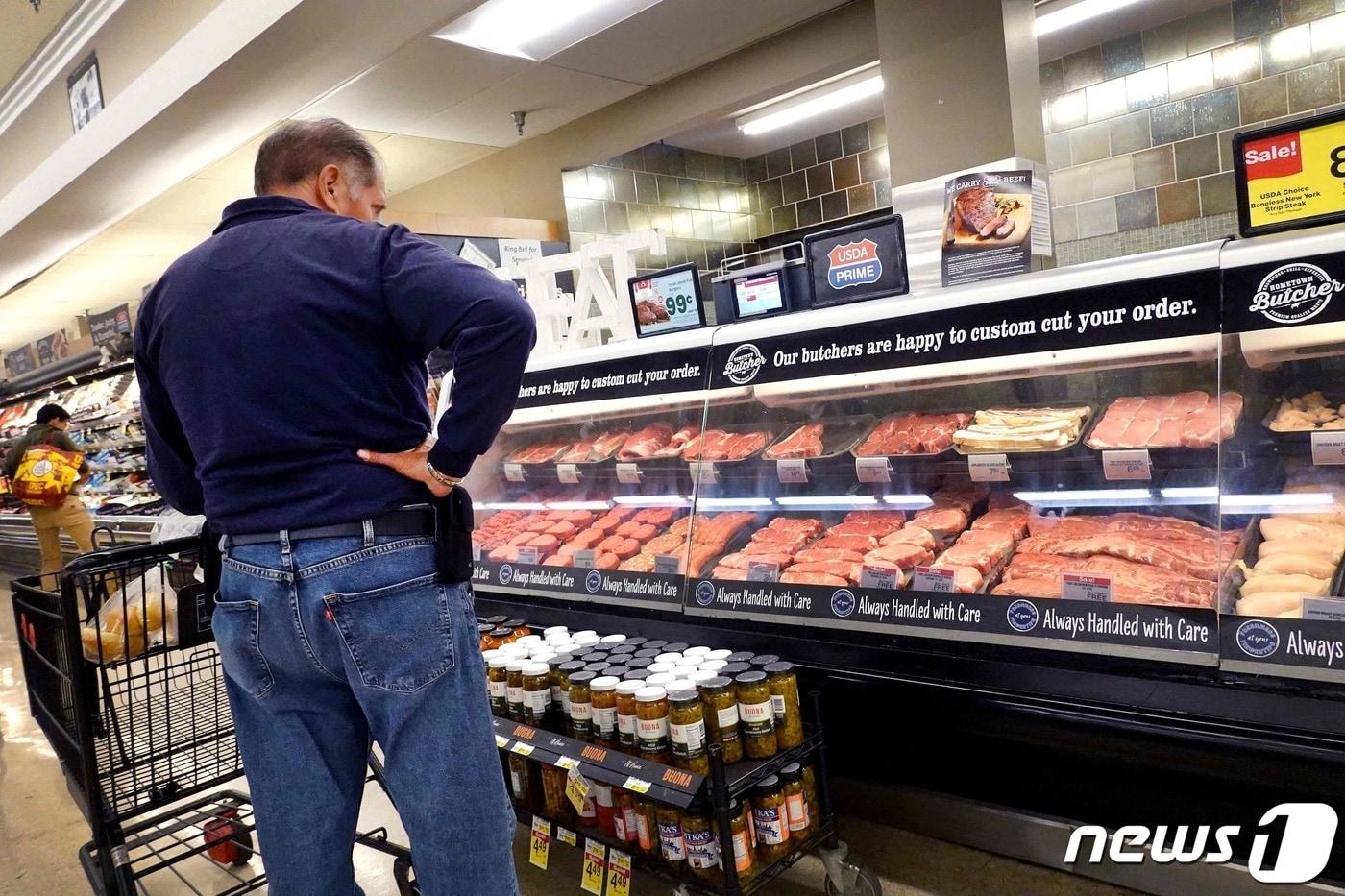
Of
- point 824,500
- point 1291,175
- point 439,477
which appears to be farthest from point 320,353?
point 1291,175

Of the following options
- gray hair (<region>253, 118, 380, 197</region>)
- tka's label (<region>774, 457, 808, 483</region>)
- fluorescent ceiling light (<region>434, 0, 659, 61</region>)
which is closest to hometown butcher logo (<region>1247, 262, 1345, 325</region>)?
tka's label (<region>774, 457, 808, 483</region>)

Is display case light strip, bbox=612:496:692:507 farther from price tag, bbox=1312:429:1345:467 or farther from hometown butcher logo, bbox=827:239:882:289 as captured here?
price tag, bbox=1312:429:1345:467

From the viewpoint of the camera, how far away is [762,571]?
2.64 metres

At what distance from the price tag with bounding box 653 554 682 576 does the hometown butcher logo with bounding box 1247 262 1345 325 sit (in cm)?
164

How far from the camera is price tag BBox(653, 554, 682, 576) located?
9.29 feet

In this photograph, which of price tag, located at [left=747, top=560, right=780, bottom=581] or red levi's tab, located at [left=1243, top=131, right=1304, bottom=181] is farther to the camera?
price tag, located at [left=747, top=560, right=780, bottom=581]

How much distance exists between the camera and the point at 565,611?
3113 millimetres

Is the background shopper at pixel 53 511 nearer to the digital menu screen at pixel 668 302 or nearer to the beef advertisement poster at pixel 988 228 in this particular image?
the digital menu screen at pixel 668 302

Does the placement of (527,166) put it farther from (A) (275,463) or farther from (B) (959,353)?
(A) (275,463)

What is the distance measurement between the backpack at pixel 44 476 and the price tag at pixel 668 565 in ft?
25.0

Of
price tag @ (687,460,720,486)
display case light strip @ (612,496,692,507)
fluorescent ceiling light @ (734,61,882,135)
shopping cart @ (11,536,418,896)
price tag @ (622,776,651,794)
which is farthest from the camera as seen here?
fluorescent ceiling light @ (734,61,882,135)

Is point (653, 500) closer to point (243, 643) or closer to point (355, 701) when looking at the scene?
point (355, 701)

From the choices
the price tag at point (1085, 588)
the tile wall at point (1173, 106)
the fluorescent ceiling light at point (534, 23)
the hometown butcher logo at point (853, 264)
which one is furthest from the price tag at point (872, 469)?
the tile wall at point (1173, 106)

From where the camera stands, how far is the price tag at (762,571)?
8.58 feet
